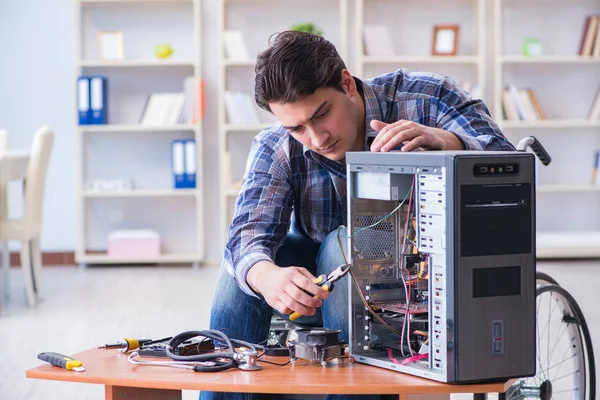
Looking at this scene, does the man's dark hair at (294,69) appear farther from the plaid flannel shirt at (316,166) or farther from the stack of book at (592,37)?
the stack of book at (592,37)

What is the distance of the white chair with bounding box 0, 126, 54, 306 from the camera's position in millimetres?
4129

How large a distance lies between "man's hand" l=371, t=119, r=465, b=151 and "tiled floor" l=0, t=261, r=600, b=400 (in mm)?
1496

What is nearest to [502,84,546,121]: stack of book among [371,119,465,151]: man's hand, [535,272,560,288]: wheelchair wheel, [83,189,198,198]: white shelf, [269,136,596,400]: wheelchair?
[83,189,198,198]: white shelf

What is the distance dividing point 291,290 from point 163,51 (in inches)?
167

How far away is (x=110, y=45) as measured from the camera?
5.41 metres

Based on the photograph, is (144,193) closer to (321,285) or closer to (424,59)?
(424,59)

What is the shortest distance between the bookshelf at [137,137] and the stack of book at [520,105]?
77.1 inches

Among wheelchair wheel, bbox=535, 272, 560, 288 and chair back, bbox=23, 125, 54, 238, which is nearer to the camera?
wheelchair wheel, bbox=535, 272, 560, 288

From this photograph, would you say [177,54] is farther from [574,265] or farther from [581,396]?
[581,396]

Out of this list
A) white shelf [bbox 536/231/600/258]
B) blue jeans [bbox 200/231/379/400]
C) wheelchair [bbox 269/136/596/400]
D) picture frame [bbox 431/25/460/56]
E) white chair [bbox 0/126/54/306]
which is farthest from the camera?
picture frame [bbox 431/25/460/56]

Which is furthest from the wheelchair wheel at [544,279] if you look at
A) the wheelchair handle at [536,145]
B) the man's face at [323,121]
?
the man's face at [323,121]

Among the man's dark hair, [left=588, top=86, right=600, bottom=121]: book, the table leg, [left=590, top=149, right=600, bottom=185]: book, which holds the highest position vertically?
[left=588, top=86, right=600, bottom=121]: book

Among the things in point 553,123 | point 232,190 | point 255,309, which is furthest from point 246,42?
point 255,309

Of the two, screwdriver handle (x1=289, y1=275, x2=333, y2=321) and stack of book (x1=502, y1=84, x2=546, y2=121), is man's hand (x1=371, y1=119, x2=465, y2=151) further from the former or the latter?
stack of book (x1=502, y1=84, x2=546, y2=121)
